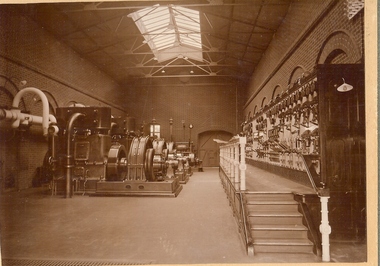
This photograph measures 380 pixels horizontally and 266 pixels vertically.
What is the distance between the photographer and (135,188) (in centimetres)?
793

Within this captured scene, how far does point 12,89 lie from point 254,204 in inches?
184

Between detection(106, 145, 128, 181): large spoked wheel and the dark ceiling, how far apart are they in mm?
3721

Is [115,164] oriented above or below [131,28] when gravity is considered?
below

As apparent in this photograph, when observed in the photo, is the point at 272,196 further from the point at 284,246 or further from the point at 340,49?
the point at 340,49

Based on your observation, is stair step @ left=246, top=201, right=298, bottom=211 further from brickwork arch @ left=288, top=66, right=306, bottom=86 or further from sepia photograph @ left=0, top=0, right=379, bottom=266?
brickwork arch @ left=288, top=66, right=306, bottom=86

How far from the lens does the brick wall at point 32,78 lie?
6254 mm

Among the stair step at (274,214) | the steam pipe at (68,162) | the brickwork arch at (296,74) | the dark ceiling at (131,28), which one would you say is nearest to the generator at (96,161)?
the steam pipe at (68,162)

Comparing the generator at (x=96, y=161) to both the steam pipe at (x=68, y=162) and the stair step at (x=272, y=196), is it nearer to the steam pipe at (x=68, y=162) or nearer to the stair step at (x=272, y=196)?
the steam pipe at (x=68, y=162)

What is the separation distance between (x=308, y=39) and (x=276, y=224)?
501 cm

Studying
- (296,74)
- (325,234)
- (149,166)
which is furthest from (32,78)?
(325,234)

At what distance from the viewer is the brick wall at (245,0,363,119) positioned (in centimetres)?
477

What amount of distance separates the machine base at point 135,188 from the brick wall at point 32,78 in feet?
7.06

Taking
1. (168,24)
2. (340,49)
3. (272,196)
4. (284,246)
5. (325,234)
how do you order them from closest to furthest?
1. (325,234)
2. (284,246)
3. (272,196)
4. (340,49)
5. (168,24)

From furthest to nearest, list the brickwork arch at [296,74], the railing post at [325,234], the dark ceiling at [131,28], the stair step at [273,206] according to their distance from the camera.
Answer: the brickwork arch at [296,74] < the dark ceiling at [131,28] < the stair step at [273,206] < the railing post at [325,234]
